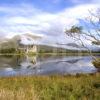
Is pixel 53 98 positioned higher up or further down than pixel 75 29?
further down

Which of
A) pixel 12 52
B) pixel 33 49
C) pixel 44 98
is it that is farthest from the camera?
pixel 33 49

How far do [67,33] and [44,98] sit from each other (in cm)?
820

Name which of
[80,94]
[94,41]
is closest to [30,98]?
[80,94]

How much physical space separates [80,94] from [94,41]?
4234 millimetres

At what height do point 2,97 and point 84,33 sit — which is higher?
point 84,33

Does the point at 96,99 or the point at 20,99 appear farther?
the point at 96,99

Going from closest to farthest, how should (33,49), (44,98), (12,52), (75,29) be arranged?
(44,98) < (75,29) < (12,52) < (33,49)

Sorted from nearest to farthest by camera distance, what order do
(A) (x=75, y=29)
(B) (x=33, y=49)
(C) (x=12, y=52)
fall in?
(A) (x=75, y=29) → (C) (x=12, y=52) → (B) (x=33, y=49)

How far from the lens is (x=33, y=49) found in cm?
19450

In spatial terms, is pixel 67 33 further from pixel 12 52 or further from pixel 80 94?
pixel 12 52

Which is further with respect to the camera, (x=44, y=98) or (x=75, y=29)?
(x=75, y=29)

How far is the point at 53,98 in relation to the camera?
12.0m

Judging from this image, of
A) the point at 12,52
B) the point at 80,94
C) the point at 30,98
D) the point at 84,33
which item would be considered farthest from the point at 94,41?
the point at 12,52

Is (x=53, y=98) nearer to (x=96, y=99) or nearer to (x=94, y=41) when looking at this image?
(x=96, y=99)
